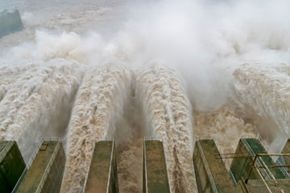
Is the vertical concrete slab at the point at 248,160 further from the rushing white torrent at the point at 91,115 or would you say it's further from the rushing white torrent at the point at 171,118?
the rushing white torrent at the point at 91,115

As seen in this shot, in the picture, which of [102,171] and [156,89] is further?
[156,89]

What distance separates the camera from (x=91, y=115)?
11.8 metres

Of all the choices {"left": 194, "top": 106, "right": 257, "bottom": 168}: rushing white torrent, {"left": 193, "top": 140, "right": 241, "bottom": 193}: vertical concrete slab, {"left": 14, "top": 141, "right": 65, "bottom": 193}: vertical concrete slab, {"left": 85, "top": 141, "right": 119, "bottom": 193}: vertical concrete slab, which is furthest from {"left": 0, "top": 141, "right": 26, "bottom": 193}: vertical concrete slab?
{"left": 194, "top": 106, "right": 257, "bottom": 168}: rushing white torrent

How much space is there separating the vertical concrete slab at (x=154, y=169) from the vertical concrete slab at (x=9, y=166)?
144 inches

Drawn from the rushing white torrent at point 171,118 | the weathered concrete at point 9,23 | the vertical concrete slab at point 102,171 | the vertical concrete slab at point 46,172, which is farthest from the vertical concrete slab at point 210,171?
the weathered concrete at point 9,23

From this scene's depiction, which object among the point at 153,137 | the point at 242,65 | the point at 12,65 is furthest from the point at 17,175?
the point at 242,65

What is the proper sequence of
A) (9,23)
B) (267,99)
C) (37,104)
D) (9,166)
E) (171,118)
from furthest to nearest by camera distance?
(9,23), (267,99), (37,104), (171,118), (9,166)

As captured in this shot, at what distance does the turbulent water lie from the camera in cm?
1106

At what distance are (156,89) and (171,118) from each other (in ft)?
7.72

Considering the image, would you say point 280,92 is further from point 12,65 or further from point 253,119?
point 12,65

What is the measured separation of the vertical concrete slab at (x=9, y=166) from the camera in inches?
316

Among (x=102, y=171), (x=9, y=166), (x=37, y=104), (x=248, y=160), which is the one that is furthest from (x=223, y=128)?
(x=9, y=166)

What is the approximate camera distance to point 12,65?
16.7m

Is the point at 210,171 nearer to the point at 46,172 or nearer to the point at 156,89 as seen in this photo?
the point at 46,172
